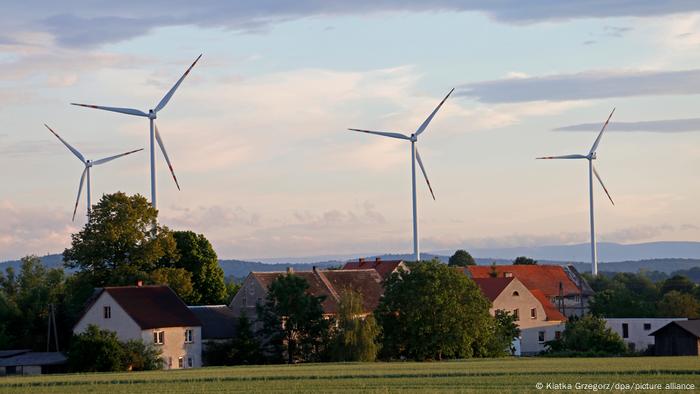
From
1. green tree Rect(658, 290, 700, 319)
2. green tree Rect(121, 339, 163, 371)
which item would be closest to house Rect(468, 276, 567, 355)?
green tree Rect(658, 290, 700, 319)

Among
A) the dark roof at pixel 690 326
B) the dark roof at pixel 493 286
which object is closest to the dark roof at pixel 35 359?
the dark roof at pixel 493 286

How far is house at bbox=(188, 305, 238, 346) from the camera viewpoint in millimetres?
105500

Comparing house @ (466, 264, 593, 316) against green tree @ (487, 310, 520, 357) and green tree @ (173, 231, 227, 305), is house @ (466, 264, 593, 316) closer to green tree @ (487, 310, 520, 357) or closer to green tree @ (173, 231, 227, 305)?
green tree @ (487, 310, 520, 357)

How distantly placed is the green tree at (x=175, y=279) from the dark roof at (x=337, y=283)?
23.0 feet

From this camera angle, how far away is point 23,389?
5744cm

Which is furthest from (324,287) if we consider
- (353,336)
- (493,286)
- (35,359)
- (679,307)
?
(679,307)

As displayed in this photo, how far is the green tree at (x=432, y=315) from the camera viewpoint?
9825cm

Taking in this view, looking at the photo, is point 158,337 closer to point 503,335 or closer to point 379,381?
point 503,335

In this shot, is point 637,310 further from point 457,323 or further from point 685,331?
point 457,323

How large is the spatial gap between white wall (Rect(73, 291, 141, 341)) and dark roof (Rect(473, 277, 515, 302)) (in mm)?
38102

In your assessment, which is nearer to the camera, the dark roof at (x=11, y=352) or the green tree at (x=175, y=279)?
the dark roof at (x=11, y=352)

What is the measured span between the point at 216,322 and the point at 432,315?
1899cm

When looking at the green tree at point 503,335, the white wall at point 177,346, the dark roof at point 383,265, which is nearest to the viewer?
the white wall at point 177,346

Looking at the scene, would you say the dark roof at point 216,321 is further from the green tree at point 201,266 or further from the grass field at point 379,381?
the grass field at point 379,381
